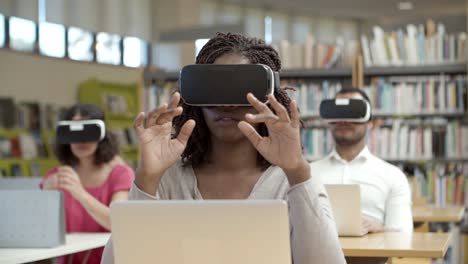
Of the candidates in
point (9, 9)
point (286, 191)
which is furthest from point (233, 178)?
point (9, 9)

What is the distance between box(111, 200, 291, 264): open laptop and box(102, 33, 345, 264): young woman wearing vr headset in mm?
120

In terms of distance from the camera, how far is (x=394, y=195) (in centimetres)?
403

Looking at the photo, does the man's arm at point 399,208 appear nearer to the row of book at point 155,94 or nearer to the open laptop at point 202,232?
the open laptop at point 202,232

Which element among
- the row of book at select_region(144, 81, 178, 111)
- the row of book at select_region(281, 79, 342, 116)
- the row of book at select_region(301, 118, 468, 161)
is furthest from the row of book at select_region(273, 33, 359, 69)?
the row of book at select_region(144, 81, 178, 111)

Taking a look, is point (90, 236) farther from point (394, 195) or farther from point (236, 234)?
point (236, 234)

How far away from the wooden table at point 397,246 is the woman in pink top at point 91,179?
1.12 meters

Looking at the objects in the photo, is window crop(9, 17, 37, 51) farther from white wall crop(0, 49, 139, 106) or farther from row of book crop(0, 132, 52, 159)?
row of book crop(0, 132, 52, 159)

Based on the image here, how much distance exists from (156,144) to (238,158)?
10.0 inches

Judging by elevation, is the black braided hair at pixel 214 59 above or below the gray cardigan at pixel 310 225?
above

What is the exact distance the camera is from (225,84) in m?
1.58

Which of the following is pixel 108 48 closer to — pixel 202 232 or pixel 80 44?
pixel 80 44

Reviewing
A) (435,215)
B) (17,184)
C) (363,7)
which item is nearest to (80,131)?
(17,184)

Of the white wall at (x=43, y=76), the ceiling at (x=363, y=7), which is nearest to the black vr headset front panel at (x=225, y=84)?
the white wall at (x=43, y=76)

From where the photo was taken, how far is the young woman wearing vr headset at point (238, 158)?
1.54 meters
